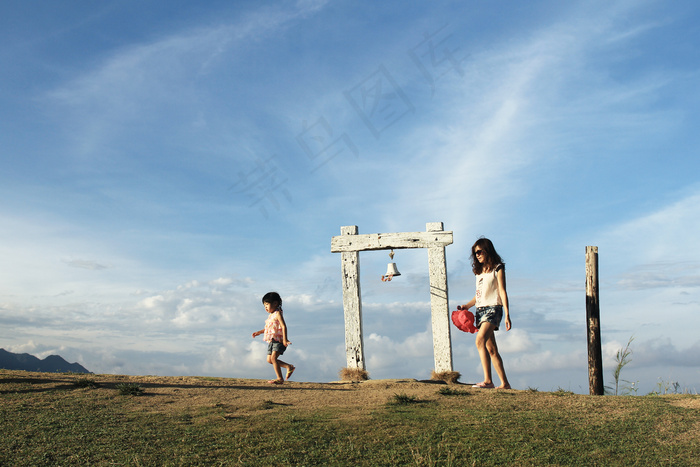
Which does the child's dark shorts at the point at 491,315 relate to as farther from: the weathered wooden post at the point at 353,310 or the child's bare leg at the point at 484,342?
the weathered wooden post at the point at 353,310

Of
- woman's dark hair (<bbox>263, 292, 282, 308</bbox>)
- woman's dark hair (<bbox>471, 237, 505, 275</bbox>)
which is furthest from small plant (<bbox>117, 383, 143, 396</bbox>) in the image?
woman's dark hair (<bbox>471, 237, 505, 275</bbox>)

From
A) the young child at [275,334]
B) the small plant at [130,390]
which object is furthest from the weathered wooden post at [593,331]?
the small plant at [130,390]

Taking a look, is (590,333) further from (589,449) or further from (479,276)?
(589,449)

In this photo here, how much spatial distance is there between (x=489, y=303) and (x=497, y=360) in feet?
3.28

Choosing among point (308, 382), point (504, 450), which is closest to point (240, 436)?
point (504, 450)

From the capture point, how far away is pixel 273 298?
10.7 m

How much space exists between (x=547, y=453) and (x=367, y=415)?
217 cm

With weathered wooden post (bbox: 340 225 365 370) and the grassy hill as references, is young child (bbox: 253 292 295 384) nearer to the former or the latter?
the grassy hill

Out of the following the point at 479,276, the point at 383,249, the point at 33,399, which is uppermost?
the point at 383,249

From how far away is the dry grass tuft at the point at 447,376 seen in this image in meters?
12.0

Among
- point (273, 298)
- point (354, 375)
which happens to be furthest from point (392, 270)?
point (273, 298)

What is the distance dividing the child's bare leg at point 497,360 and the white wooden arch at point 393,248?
302 cm

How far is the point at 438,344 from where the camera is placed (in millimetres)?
12500

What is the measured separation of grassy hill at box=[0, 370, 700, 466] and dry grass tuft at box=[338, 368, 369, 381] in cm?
356
